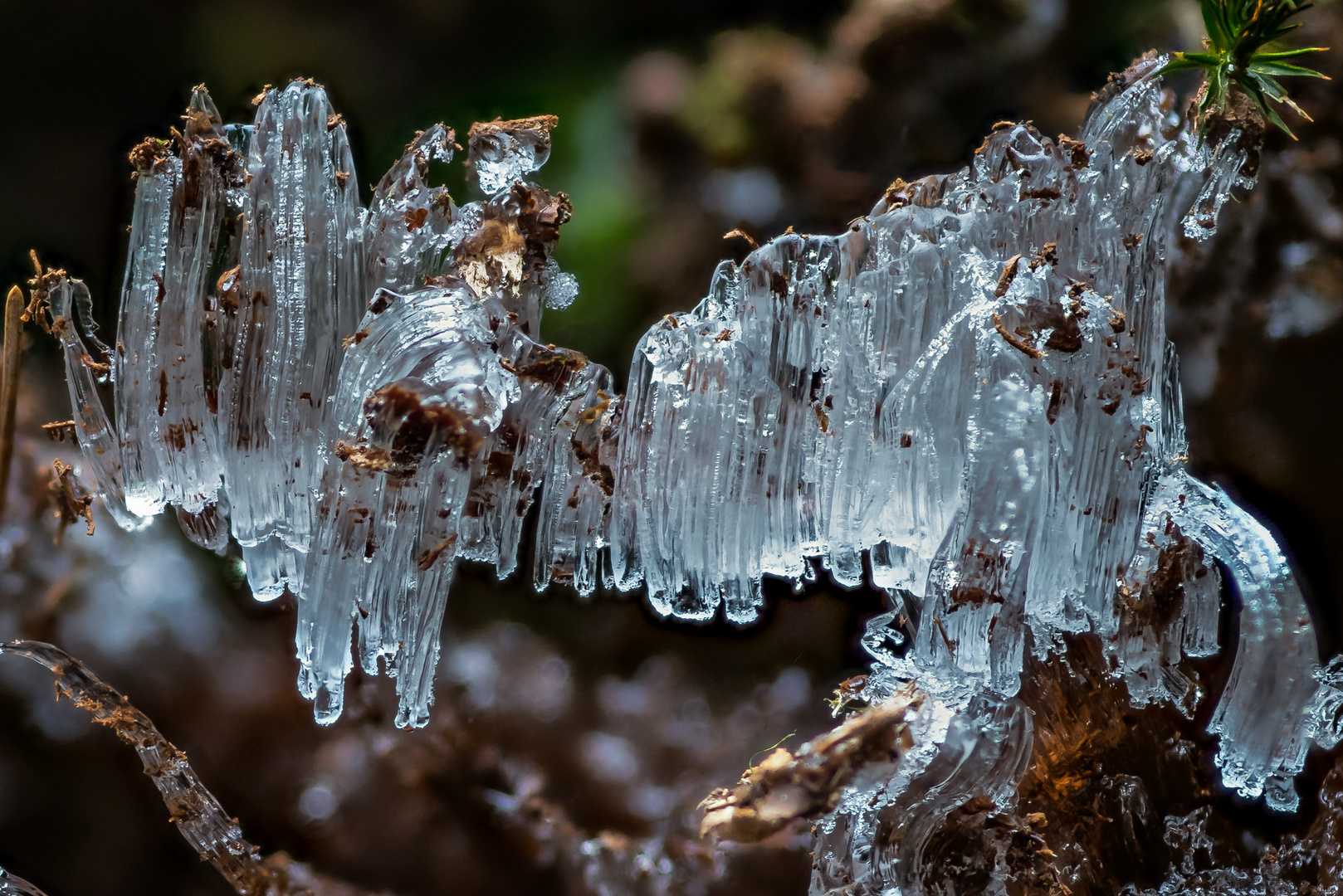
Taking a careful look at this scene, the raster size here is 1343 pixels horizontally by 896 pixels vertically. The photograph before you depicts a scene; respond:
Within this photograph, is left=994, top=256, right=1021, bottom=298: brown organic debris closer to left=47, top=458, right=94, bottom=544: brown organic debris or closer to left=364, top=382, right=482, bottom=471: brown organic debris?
left=364, top=382, right=482, bottom=471: brown organic debris

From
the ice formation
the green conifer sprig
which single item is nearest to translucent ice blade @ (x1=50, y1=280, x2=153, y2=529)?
the ice formation

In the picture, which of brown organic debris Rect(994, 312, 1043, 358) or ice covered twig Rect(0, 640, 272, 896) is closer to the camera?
brown organic debris Rect(994, 312, 1043, 358)

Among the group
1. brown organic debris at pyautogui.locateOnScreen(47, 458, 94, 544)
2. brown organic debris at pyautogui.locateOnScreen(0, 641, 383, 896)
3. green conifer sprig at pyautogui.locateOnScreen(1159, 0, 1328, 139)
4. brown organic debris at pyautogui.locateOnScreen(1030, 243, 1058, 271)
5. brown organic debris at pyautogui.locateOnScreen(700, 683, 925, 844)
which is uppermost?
green conifer sprig at pyautogui.locateOnScreen(1159, 0, 1328, 139)

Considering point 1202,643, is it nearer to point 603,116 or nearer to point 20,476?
→ point 603,116

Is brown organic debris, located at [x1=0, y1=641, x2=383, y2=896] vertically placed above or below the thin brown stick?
below

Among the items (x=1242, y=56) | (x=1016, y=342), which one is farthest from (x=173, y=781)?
(x=1242, y=56)

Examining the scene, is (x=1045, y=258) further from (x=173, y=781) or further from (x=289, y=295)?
(x=173, y=781)

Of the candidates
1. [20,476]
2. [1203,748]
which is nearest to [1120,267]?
[1203,748]
